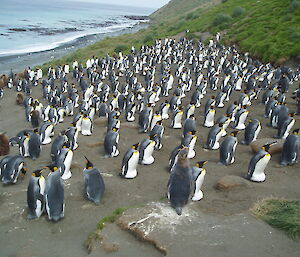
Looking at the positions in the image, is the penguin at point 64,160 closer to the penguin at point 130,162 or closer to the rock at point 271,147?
the penguin at point 130,162

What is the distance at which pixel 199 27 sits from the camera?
3525 centimetres

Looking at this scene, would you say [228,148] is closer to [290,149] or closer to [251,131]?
[290,149]

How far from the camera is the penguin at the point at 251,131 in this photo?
1006 centimetres

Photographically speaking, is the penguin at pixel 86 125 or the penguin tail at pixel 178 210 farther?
the penguin at pixel 86 125

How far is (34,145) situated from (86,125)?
2.29 meters

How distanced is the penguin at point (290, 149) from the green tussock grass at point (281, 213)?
2455 mm

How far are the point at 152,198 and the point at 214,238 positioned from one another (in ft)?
7.91

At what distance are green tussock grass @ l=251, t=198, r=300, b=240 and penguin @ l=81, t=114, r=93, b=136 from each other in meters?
7.08

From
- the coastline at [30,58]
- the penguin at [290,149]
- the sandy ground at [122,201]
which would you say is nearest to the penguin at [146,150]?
the sandy ground at [122,201]

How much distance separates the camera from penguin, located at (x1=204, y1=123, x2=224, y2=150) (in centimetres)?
998

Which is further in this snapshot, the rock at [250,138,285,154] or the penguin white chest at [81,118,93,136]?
the penguin white chest at [81,118,93,136]

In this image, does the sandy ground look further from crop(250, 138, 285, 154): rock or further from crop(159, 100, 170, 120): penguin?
crop(159, 100, 170, 120): penguin

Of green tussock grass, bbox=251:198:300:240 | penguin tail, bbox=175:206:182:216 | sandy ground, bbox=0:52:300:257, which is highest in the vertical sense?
green tussock grass, bbox=251:198:300:240

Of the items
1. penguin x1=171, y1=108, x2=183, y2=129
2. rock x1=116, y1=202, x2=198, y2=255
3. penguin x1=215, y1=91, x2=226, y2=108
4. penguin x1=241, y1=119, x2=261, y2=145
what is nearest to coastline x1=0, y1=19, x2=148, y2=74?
penguin x1=215, y1=91, x2=226, y2=108
